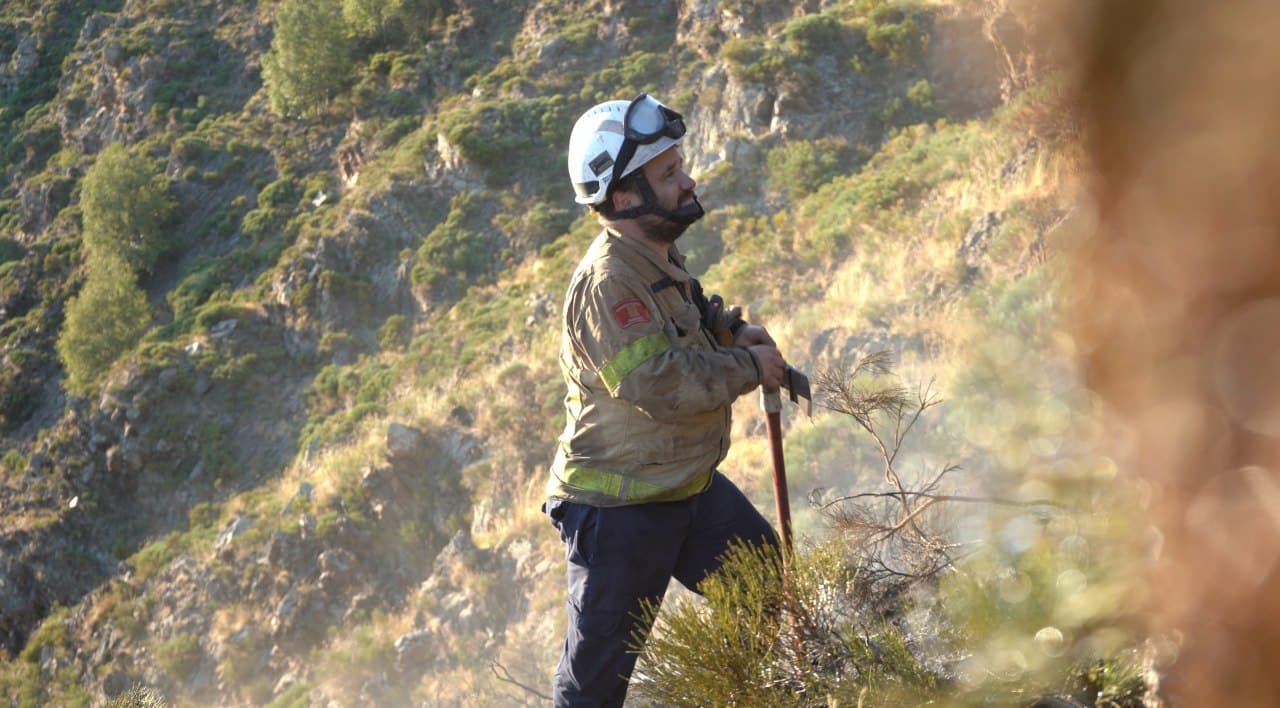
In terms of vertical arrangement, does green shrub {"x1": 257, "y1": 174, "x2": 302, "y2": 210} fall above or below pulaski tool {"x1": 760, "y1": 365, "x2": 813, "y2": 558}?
above

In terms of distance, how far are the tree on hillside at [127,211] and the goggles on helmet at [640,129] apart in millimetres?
29501

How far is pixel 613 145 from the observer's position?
3117mm

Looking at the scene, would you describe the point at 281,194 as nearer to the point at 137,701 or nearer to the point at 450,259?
the point at 450,259

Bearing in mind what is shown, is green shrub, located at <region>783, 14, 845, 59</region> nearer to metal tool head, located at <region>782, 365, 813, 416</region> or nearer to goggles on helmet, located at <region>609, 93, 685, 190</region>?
goggles on helmet, located at <region>609, 93, 685, 190</region>

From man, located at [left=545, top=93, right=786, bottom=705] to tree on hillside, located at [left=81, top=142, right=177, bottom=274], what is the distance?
96.8ft

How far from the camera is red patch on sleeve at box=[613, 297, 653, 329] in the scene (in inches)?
114

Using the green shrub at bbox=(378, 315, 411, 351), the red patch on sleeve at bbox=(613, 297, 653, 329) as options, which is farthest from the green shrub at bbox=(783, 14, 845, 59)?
the red patch on sleeve at bbox=(613, 297, 653, 329)

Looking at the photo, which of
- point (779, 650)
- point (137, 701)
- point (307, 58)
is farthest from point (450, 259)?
point (779, 650)

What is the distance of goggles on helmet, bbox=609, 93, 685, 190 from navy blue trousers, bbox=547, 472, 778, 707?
3.39ft

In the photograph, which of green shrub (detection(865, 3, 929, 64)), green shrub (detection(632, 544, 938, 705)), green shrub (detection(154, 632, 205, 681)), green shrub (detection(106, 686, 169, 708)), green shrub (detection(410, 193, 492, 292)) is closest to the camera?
green shrub (detection(632, 544, 938, 705))

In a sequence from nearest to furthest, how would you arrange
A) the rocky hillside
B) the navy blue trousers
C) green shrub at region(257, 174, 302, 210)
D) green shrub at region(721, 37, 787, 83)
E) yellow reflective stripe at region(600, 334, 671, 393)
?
yellow reflective stripe at region(600, 334, 671, 393) → the navy blue trousers → the rocky hillside → green shrub at region(721, 37, 787, 83) → green shrub at region(257, 174, 302, 210)

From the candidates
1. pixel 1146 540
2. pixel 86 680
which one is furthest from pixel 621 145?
pixel 86 680

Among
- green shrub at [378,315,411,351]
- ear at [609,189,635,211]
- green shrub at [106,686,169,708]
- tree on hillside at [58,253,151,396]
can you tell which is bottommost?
green shrub at [106,686,169,708]

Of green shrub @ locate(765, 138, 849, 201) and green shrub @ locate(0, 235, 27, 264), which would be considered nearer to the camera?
green shrub @ locate(765, 138, 849, 201)
